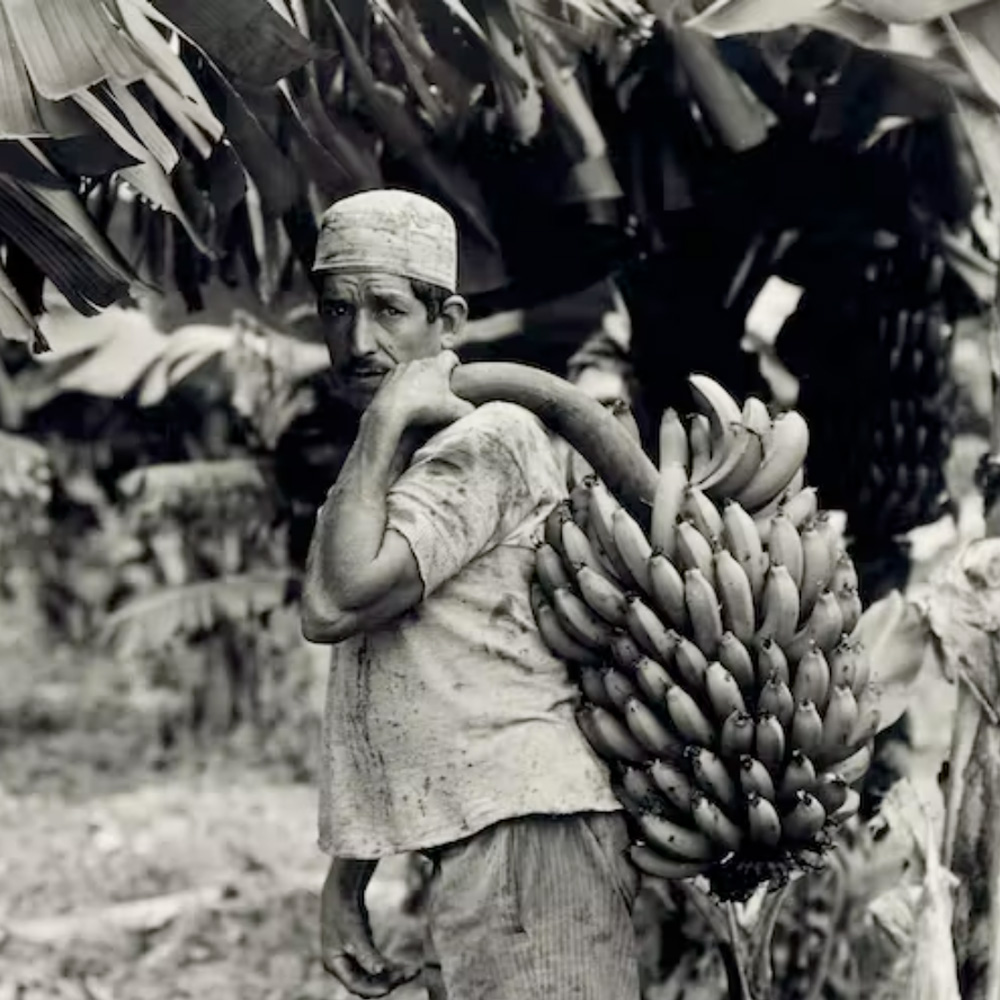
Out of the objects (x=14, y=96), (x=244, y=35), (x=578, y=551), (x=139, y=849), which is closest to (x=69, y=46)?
(x=14, y=96)

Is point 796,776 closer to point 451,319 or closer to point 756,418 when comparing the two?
point 756,418

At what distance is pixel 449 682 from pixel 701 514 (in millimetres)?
348

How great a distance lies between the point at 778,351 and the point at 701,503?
2704 millimetres

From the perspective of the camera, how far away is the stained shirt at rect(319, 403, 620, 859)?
208 centimetres

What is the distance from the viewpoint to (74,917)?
5.00 meters

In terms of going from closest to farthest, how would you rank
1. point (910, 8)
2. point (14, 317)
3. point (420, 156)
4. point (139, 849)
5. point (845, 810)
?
point (845, 810) < point (14, 317) < point (910, 8) < point (420, 156) < point (139, 849)

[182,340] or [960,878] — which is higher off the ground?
[182,340]

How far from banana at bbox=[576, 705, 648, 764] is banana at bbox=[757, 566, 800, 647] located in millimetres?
189

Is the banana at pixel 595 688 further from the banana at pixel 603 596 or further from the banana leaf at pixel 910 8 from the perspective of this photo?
the banana leaf at pixel 910 8

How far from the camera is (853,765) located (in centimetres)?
222

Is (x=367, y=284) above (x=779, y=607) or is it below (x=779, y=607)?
above

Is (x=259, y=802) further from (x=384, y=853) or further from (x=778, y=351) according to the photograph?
(x=384, y=853)

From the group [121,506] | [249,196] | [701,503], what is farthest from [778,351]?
[701,503]

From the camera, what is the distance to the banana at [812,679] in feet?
6.93
